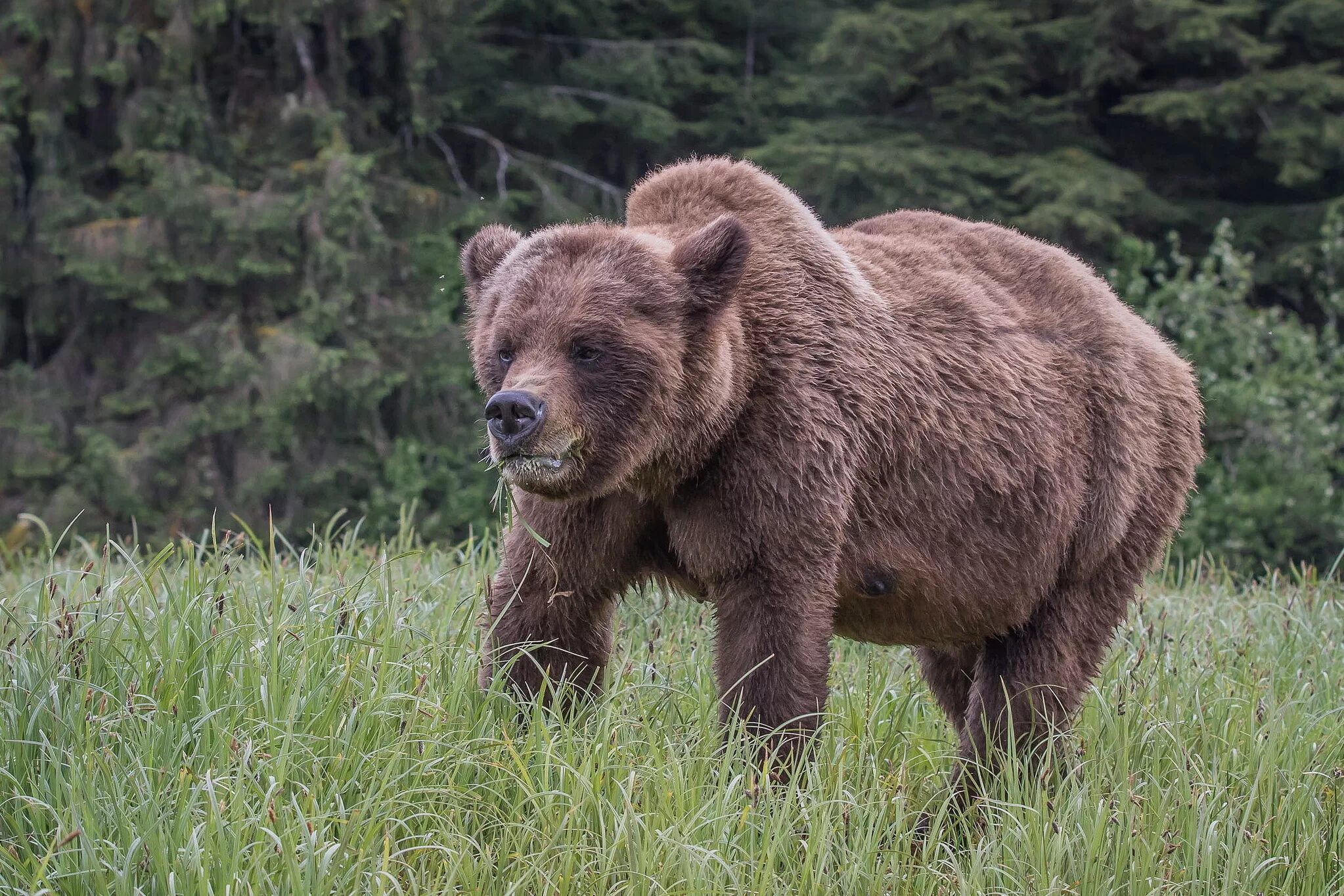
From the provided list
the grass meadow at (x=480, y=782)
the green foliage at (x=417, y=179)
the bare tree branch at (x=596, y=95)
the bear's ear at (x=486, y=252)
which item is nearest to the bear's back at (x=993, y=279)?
the bear's ear at (x=486, y=252)

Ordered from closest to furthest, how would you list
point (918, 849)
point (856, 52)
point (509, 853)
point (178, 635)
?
point (509, 853) < point (178, 635) < point (918, 849) < point (856, 52)

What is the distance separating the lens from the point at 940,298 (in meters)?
4.51

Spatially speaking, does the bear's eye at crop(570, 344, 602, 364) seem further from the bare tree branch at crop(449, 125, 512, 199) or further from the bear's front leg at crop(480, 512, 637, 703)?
the bare tree branch at crop(449, 125, 512, 199)

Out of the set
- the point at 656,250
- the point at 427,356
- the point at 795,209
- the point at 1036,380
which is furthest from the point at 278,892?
the point at 427,356

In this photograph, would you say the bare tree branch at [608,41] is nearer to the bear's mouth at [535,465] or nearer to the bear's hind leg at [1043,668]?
the bear's hind leg at [1043,668]

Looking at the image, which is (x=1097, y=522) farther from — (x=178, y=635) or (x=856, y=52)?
(x=856, y=52)

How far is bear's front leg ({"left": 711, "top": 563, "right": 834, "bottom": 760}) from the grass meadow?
0.13m

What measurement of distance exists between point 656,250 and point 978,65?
1359cm

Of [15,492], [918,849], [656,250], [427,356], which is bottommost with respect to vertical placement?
[15,492]

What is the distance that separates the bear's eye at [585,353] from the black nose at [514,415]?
24 centimetres

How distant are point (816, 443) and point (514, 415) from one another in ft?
2.78

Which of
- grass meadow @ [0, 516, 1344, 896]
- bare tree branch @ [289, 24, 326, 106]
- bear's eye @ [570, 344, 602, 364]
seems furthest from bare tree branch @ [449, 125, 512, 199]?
bear's eye @ [570, 344, 602, 364]

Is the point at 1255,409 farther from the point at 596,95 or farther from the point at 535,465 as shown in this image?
the point at 535,465

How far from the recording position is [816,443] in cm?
389
